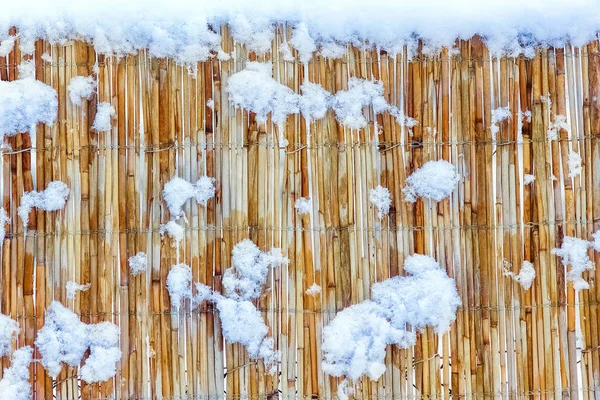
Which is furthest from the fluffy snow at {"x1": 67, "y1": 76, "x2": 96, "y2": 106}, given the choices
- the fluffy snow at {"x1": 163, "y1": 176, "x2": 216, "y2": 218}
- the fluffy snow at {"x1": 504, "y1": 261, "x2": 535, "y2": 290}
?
the fluffy snow at {"x1": 504, "y1": 261, "x2": 535, "y2": 290}

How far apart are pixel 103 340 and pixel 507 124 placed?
3.39 feet

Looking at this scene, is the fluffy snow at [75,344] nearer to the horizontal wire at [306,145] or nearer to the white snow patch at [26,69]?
the horizontal wire at [306,145]

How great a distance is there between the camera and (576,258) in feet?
3.57

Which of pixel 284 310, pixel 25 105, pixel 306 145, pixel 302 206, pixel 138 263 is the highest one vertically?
pixel 25 105

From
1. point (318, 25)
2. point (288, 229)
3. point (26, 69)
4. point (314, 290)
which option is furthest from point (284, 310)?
point (26, 69)

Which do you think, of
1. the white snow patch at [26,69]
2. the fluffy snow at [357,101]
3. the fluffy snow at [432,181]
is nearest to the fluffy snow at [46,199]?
the white snow patch at [26,69]

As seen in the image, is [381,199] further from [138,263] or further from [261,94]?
[138,263]

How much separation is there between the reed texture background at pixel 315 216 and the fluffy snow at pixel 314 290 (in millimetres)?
16

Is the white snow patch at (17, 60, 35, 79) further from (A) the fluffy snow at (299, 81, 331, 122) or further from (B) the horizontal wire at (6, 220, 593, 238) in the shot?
(A) the fluffy snow at (299, 81, 331, 122)

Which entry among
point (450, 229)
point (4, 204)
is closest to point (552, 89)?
point (450, 229)

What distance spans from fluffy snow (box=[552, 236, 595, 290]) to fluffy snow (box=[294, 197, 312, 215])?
565mm

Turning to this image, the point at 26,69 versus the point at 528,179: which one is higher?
the point at 26,69

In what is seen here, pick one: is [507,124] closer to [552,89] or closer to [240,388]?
[552,89]

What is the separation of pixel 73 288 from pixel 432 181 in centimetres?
84
